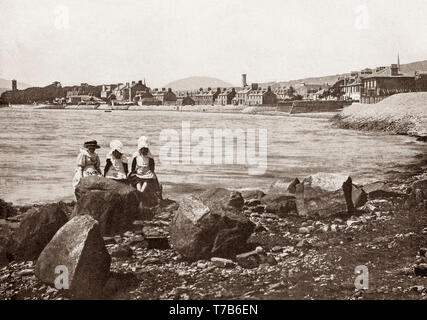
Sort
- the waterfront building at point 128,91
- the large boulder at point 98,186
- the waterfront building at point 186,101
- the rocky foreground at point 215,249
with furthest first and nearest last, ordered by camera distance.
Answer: the waterfront building at point 128,91 → the waterfront building at point 186,101 → the large boulder at point 98,186 → the rocky foreground at point 215,249

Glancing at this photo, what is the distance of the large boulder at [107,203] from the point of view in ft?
20.3

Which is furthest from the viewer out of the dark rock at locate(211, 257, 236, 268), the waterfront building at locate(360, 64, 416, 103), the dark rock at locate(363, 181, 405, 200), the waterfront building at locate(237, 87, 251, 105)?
the waterfront building at locate(237, 87, 251, 105)

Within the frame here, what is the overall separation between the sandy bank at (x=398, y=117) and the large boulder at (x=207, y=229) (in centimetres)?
1210

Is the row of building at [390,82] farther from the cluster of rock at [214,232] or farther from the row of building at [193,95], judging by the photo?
the row of building at [193,95]

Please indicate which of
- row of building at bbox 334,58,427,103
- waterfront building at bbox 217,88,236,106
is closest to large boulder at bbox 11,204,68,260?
row of building at bbox 334,58,427,103

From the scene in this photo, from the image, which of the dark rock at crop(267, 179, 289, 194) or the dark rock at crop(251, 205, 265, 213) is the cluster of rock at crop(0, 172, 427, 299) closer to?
the dark rock at crop(251, 205, 265, 213)

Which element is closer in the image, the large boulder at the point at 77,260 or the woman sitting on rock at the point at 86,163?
the large boulder at the point at 77,260

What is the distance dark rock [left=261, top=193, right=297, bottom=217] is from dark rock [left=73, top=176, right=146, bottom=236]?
2.27 meters

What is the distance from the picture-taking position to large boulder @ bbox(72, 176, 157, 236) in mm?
6199

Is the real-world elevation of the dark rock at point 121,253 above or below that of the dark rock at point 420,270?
above

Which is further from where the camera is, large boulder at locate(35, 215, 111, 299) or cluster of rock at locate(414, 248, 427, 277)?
cluster of rock at locate(414, 248, 427, 277)

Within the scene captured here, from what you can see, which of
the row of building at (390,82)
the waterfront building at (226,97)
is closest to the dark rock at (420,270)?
the row of building at (390,82)
